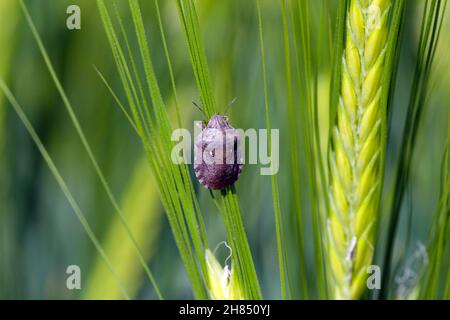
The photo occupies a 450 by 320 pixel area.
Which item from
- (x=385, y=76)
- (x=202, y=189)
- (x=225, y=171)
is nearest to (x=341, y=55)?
(x=385, y=76)

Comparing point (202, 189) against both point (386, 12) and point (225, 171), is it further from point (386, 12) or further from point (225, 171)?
point (386, 12)

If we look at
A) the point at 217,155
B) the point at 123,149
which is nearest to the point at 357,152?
the point at 217,155

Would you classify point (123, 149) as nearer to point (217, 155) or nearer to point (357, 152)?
point (217, 155)

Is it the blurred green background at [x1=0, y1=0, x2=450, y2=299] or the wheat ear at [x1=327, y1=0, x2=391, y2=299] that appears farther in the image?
the blurred green background at [x1=0, y1=0, x2=450, y2=299]

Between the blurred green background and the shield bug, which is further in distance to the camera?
the blurred green background
